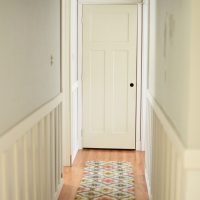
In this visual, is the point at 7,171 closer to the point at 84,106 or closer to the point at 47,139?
the point at 47,139

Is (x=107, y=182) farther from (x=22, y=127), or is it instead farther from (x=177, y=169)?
(x=177, y=169)

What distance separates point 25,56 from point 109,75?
291 cm

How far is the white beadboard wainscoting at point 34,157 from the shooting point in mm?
2027

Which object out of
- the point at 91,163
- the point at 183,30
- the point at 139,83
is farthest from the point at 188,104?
the point at 139,83

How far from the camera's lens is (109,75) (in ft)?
17.3

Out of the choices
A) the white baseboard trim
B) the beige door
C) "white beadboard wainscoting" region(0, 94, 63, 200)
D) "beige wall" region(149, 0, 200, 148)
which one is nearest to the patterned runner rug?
the white baseboard trim

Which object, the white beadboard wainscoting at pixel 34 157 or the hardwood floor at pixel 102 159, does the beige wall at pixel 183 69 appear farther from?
the hardwood floor at pixel 102 159

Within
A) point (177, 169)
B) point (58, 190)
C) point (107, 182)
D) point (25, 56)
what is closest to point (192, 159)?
point (177, 169)

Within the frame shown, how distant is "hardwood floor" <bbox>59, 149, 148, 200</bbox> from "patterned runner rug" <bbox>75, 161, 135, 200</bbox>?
0.19ft

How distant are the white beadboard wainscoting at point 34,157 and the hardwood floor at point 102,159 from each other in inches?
6.2

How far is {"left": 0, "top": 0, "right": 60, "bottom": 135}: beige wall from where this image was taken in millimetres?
2020

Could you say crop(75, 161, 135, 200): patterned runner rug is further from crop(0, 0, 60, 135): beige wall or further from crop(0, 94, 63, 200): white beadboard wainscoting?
crop(0, 0, 60, 135): beige wall

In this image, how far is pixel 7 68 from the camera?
2.06m

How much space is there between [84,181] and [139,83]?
1661 mm
